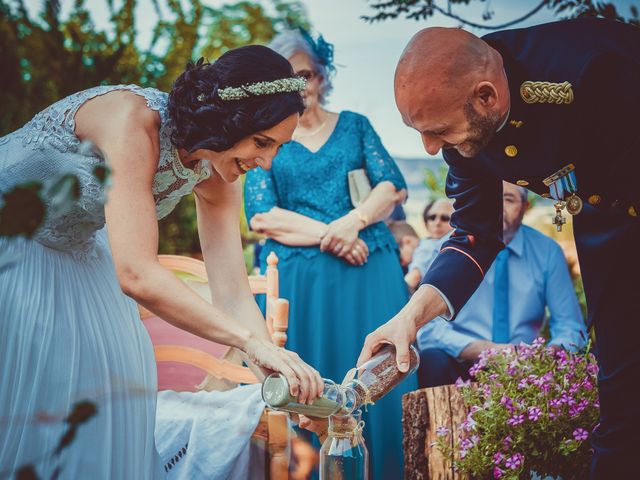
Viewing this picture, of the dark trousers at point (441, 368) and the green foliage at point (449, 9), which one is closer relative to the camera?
the green foliage at point (449, 9)

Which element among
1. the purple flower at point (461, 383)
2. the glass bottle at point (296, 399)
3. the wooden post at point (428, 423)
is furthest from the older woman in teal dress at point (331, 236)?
the glass bottle at point (296, 399)

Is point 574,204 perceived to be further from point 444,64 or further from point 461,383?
point 461,383

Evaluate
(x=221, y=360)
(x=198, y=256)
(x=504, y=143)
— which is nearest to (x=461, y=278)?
(x=504, y=143)

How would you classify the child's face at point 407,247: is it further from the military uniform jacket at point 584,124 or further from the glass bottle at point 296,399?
the glass bottle at point 296,399

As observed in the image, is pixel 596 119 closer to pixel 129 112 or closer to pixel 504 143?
pixel 504 143

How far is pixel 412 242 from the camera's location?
4.95 meters

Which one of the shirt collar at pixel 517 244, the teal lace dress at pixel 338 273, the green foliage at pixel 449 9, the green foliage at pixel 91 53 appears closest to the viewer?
the green foliage at pixel 449 9

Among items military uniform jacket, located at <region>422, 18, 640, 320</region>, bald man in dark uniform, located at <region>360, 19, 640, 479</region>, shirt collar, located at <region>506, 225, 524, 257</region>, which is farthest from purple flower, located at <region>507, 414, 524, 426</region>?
shirt collar, located at <region>506, 225, 524, 257</region>

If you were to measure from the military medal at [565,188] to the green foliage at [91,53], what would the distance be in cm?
234

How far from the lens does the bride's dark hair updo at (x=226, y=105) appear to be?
1915mm

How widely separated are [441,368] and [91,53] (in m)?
2.85

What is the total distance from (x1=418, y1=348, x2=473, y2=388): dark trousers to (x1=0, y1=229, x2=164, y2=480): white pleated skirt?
1.69 meters

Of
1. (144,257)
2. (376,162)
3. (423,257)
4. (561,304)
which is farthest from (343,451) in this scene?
(423,257)

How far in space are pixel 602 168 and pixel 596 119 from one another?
4.5 inches
